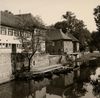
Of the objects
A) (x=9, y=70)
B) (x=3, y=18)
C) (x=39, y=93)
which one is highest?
(x=3, y=18)

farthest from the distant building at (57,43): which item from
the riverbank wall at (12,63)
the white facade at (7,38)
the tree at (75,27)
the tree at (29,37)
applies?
the tree at (29,37)

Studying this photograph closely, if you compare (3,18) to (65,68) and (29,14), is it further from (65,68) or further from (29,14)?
(65,68)

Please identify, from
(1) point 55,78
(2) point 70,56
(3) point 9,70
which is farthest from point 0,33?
(2) point 70,56

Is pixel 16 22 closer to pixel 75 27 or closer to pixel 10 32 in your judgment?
pixel 10 32

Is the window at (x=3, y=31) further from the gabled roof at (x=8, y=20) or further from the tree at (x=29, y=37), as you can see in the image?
the tree at (x=29, y=37)

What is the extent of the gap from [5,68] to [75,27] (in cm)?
5436

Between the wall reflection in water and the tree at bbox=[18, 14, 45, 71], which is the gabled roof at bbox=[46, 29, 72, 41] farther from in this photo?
the wall reflection in water

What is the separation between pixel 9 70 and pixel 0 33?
27.6 ft

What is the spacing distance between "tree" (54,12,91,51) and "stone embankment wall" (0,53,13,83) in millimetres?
50764

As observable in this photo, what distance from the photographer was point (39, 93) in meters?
28.7

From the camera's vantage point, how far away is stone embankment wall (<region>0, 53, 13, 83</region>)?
32300 mm

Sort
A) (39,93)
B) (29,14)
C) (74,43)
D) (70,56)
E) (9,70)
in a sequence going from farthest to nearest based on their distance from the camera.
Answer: (74,43) → (70,56) → (29,14) → (9,70) → (39,93)

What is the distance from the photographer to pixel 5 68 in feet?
109

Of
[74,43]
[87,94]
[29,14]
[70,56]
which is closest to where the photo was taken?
[87,94]
